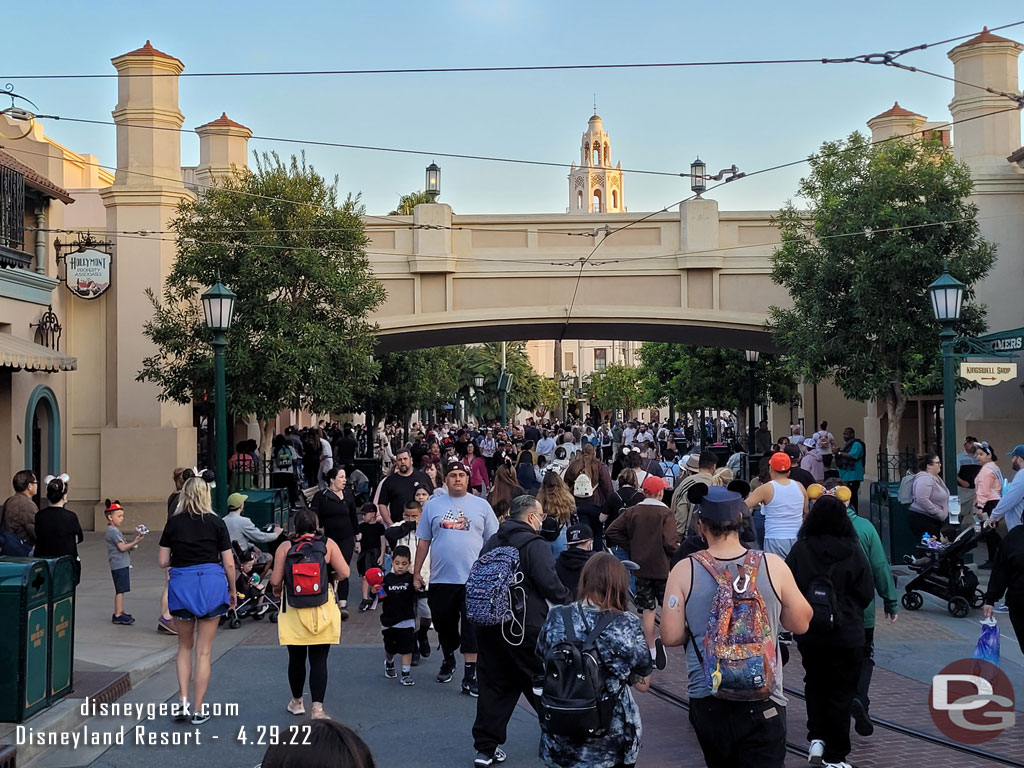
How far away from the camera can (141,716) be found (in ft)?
27.0

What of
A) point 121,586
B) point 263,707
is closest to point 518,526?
point 263,707

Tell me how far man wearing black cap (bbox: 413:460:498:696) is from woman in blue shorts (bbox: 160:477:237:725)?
1575 millimetres

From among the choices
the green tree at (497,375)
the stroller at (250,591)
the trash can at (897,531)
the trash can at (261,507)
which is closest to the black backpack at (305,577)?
the stroller at (250,591)

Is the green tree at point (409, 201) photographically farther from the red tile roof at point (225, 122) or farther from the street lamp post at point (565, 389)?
the street lamp post at point (565, 389)

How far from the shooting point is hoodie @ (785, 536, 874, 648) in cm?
666

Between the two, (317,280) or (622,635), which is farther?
(317,280)

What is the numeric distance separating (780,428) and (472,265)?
16.1 m

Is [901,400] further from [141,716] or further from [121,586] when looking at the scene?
[141,716]

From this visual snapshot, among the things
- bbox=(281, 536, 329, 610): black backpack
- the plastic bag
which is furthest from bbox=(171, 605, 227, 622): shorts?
the plastic bag

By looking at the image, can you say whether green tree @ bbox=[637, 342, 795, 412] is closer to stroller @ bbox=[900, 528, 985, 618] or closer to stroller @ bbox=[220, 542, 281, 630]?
stroller @ bbox=[900, 528, 985, 618]

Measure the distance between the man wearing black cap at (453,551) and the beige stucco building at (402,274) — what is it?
29.1 ft

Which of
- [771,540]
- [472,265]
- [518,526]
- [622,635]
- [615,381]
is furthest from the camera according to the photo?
[615,381]

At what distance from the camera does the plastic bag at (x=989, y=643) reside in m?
8.30

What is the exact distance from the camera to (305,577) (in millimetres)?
7578
